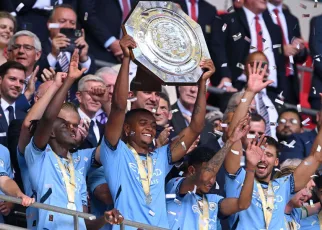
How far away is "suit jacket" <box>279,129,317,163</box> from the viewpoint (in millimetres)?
14445

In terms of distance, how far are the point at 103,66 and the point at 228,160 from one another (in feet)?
10.6

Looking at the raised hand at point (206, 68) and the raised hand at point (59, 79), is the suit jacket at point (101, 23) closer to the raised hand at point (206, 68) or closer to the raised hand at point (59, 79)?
the raised hand at point (206, 68)

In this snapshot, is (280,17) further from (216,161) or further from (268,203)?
(216,161)

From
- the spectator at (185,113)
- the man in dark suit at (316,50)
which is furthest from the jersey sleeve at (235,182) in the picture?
the man in dark suit at (316,50)

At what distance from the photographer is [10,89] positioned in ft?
40.9

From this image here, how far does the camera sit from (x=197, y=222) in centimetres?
1193

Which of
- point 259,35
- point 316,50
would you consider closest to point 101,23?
point 259,35

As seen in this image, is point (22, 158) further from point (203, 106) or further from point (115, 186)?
point (203, 106)

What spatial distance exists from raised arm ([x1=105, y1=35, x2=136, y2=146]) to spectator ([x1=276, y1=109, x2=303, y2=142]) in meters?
Answer: 3.77

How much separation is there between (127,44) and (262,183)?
1.92 meters

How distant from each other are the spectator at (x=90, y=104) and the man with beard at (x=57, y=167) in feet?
5.31

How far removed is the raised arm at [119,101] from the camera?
11.3 metres

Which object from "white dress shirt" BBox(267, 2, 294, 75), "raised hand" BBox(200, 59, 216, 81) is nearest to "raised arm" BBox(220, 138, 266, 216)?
"raised hand" BBox(200, 59, 216, 81)

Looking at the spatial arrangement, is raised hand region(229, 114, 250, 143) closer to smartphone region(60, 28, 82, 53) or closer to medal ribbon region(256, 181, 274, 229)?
medal ribbon region(256, 181, 274, 229)
